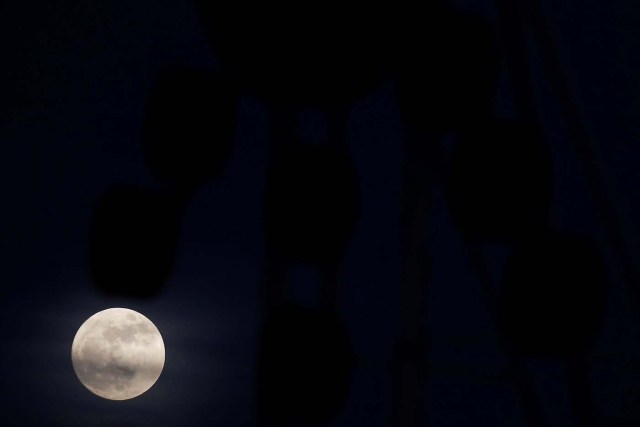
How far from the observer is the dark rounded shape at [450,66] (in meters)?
0.82

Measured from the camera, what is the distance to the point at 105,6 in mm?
4312

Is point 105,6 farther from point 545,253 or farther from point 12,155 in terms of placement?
point 545,253

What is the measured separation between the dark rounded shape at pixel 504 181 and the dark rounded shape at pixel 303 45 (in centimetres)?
12

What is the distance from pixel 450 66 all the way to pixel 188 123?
10.8 inches

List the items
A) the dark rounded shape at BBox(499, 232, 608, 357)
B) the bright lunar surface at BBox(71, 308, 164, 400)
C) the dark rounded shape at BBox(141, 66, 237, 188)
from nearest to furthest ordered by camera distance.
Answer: the dark rounded shape at BBox(499, 232, 608, 357), the dark rounded shape at BBox(141, 66, 237, 188), the bright lunar surface at BBox(71, 308, 164, 400)

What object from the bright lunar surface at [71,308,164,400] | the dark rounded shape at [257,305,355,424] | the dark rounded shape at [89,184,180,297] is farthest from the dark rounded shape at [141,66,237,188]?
the bright lunar surface at [71,308,164,400]

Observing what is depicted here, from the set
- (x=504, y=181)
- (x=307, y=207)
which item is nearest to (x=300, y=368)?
(x=307, y=207)

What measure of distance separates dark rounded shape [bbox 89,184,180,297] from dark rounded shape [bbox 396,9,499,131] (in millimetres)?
287

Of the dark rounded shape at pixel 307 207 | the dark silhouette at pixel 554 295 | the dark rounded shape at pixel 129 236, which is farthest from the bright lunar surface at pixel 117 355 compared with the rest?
the dark silhouette at pixel 554 295

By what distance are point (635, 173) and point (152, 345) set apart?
264 cm

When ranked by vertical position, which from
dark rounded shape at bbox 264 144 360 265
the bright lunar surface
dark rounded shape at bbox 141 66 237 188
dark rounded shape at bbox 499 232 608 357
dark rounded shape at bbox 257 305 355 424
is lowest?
the bright lunar surface

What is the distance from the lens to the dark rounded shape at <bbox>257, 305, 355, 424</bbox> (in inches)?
31.7

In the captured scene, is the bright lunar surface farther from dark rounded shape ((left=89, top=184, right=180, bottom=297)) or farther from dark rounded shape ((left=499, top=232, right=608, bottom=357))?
dark rounded shape ((left=499, top=232, right=608, bottom=357))

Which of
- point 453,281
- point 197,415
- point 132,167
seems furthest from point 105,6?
point 197,415
